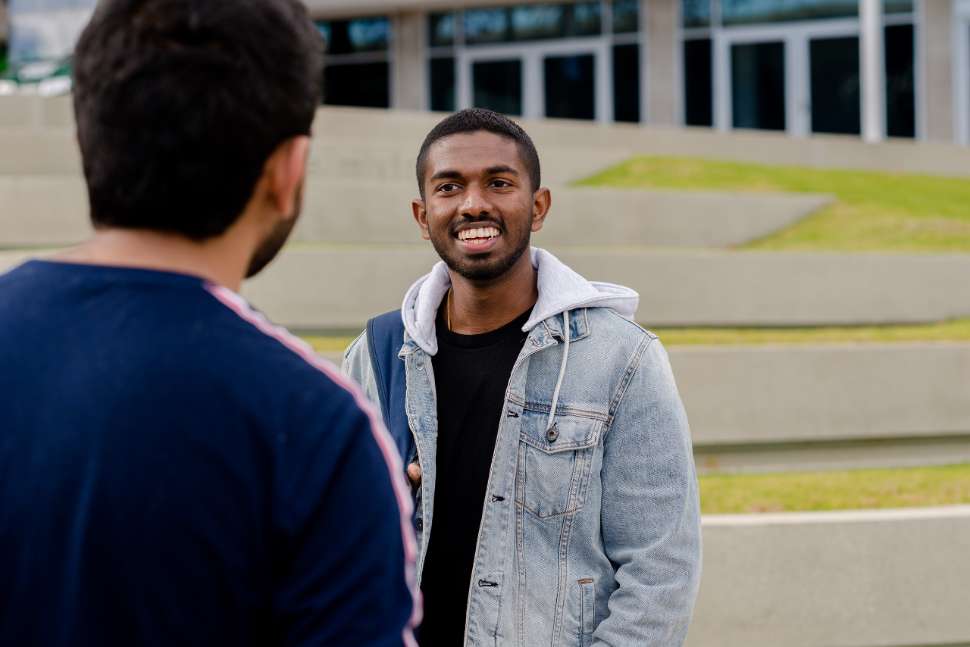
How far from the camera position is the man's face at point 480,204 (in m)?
2.54

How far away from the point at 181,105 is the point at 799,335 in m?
6.71

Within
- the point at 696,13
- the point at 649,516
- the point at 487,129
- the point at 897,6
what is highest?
the point at 696,13

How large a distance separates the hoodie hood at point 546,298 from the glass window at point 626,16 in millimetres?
19178

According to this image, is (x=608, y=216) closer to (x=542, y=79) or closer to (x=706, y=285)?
(x=706, y=285)

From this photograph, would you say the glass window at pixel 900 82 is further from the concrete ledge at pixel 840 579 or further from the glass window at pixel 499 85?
the concrete ledge at pixel 840 579

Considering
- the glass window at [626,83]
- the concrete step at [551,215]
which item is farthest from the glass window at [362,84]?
the concrete step at [551,215]

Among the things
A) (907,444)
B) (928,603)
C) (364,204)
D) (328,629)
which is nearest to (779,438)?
(907,444)

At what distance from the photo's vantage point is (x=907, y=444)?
6.73 m

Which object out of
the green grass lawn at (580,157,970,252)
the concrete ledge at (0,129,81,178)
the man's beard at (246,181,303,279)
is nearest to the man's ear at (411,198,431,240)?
the man's beard at (246,181,303,279)

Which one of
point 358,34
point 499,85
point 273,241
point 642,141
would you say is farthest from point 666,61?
point 273,241

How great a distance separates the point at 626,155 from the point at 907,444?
657 centimetres

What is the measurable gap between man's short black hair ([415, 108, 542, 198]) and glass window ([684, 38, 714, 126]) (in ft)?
60.6

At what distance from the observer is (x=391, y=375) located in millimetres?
2576

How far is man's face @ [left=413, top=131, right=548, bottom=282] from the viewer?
2.54 metres
